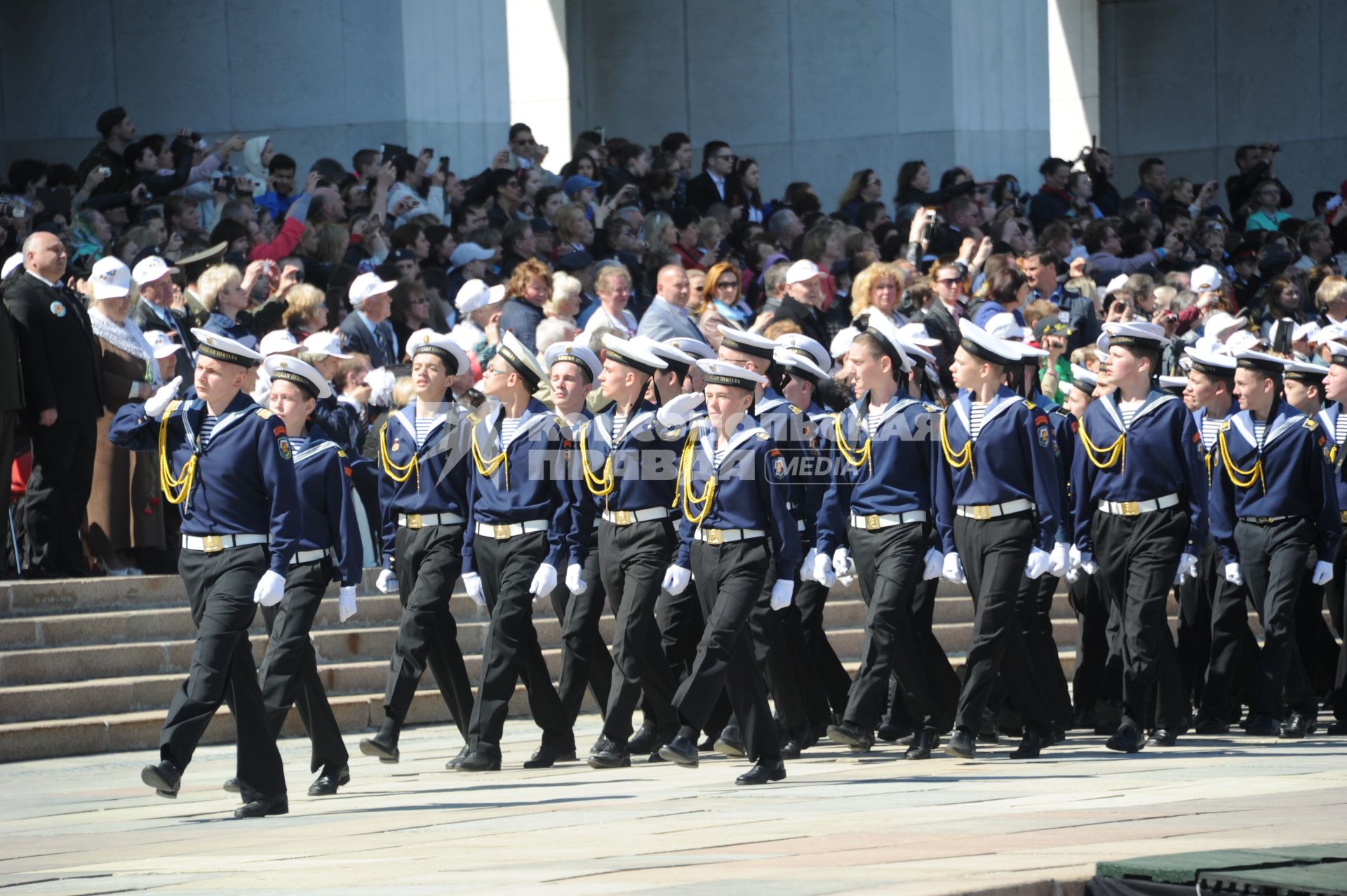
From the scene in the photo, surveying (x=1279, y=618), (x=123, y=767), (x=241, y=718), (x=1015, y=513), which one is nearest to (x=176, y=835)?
(x=241, y=718)

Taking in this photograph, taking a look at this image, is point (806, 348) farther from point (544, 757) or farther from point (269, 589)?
point (269, 589)

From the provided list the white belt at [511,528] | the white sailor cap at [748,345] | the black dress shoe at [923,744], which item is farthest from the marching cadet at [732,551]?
the black dress shoe at [923,744]

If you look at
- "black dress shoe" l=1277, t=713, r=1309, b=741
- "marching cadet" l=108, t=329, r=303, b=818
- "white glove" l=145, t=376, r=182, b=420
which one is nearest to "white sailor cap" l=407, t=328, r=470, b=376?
"white glove" l=145, t=376, r=182, b=420

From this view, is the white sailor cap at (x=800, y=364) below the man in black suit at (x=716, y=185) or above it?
below

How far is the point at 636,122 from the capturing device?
27.1 metres

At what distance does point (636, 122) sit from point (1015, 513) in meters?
17.1

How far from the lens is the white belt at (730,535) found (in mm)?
10008

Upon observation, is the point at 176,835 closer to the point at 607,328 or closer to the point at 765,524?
the point at 765,524

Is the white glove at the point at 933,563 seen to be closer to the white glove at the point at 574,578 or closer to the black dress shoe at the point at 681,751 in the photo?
the black dress shoe at the point at 681,751

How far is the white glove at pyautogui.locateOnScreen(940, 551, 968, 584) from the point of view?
35.0 ft

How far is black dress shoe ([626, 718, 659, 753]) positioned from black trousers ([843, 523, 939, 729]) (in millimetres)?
969

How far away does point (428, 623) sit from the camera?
10.8m

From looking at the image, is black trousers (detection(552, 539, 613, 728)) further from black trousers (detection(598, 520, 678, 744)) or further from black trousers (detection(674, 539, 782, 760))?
black trousers (detection(674, 539, 782, 760))

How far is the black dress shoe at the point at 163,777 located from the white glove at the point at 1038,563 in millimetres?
4185
